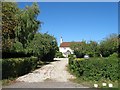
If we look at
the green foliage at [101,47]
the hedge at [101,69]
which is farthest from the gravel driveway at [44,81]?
the green foliage at [101,47]

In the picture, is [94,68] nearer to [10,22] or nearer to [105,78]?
[105,78]

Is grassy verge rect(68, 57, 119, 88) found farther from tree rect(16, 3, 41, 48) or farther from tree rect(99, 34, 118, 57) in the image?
tree rect(99, 34, 118, 57)

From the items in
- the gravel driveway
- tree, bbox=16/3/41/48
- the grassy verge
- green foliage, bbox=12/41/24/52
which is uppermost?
tree, bbox=16/3/41/48

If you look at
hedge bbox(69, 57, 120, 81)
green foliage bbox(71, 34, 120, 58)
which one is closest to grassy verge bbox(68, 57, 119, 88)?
hedge bbox(69, 57, 120, 81)

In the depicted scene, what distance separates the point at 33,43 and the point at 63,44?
8281 cm

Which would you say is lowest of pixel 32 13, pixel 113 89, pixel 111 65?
pixel 113 89

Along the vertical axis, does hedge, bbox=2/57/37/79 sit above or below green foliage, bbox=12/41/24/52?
below

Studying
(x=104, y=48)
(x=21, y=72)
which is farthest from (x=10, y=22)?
(x=104, y=48)

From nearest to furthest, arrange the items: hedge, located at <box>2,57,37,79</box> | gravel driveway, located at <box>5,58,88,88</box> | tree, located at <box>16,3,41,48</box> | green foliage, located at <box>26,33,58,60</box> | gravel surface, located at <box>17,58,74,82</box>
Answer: gravel driveway, located at <box>5,58,88,88</box>
hedge, located at <box>2,57,37,79</box>
gravel surface, located at <box>17,58,74,82</box>
tree, located at <box>16,3,41,48</box>
green foliage, located at <box>26,33,58,60</box>

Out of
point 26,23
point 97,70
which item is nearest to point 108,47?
point 26,23

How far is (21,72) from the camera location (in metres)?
23.0

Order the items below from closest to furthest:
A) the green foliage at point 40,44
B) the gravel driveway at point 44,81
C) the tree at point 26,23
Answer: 1. the gravel driveway at point 44,81
2. the tree at point 26,23
3. the green foliage at point 40,44

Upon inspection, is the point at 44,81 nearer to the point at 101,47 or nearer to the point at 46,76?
the point at 46,76

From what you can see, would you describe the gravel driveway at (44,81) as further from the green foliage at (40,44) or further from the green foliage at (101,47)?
the green foliage at (101,47)
